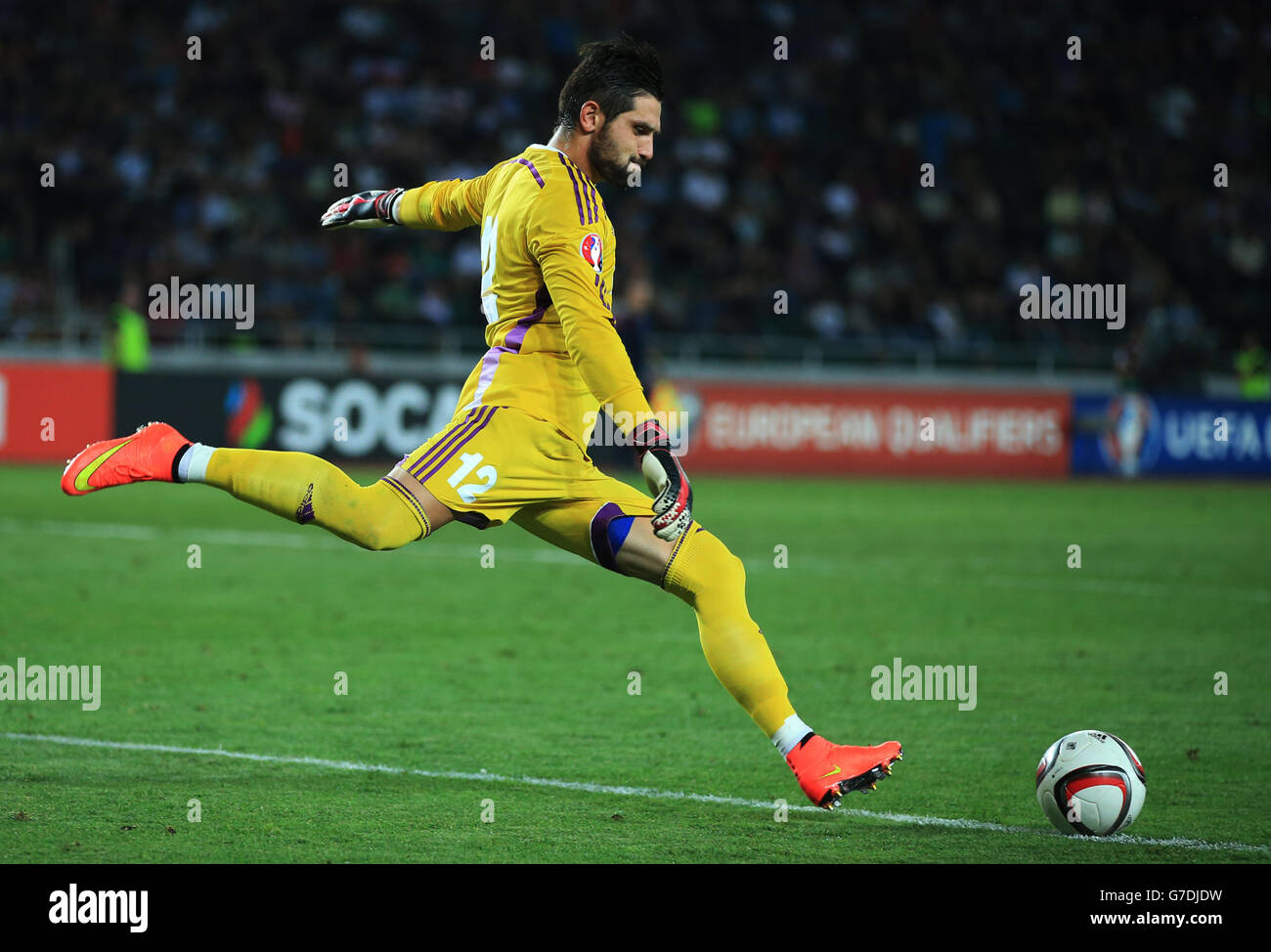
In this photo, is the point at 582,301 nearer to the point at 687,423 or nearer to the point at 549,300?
the point at 549,300

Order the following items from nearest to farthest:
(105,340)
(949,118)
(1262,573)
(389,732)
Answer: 1. (389,732)
2. (1262,573)
3. (105,340)
4. (949,118)

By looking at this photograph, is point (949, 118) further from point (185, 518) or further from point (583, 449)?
point (583, 449)

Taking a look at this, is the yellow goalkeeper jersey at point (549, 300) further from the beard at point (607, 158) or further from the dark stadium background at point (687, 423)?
the dark stadium background at point (687, 423)

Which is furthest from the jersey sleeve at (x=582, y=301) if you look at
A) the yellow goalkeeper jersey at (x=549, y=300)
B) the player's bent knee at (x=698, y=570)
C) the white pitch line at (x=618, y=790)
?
the white pitch line at (x=618, y=790)

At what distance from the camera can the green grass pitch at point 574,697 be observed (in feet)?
16.5

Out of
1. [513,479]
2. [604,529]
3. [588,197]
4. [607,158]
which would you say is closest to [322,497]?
[513,479]

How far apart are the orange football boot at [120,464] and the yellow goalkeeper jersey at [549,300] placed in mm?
937

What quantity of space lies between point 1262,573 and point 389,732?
856 centimetres

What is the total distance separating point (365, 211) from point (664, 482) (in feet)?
5.68

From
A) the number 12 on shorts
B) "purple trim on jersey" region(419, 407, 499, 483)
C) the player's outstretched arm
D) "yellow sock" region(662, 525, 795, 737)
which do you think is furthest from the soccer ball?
the player's outstretched arm

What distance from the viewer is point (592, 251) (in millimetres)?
5020

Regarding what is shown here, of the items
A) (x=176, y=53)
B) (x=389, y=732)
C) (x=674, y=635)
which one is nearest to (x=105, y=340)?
(x=176, y=53)

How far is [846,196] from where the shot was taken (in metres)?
27.7

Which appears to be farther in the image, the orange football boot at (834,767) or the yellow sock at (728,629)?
the yellow sock at (728,629)
